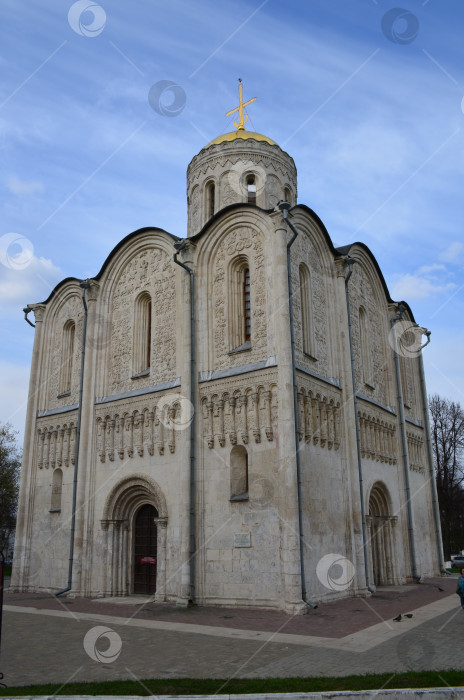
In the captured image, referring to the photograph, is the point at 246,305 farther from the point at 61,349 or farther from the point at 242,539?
the point at 61,349

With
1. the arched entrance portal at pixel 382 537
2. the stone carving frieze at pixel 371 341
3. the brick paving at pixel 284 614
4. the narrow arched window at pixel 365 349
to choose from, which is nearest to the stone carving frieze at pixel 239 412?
the brick paving at pixel 284 614

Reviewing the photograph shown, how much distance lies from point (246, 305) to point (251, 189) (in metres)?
6.68

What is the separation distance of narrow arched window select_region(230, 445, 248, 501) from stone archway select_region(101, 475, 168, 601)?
2427mm

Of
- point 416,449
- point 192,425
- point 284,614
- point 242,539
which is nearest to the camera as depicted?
point 284,614

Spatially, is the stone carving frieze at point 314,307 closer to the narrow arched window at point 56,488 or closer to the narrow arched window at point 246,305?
the narrow arched window at point 246,305

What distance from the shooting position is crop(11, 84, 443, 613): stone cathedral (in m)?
15.2

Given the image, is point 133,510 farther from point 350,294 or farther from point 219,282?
point 350,294

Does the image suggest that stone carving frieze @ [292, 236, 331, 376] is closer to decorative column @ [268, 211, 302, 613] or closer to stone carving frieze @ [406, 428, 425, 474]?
decorative column @ [268, 211, 302, 613]

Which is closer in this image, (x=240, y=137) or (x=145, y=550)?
(x=145, y=550)

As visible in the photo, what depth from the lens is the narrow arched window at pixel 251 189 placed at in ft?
72.3
